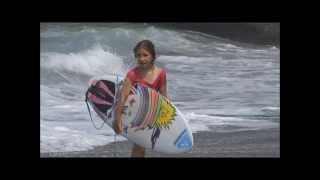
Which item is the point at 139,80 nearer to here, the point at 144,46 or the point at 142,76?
the point at 142,76

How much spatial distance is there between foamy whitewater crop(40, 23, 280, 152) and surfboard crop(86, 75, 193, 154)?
7cm

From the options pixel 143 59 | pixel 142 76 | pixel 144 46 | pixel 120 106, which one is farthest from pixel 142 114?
pixel 144 46

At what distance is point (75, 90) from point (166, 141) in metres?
0.93

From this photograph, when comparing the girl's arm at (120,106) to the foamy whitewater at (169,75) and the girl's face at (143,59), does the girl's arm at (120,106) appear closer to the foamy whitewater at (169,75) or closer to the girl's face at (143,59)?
the foamy whitewater at (169,75)

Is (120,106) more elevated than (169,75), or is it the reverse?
(169,75)

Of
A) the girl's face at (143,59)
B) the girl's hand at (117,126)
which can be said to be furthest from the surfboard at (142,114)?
the girl's face at (143,59)

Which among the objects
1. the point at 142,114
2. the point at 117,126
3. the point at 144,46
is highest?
the point at 144,46

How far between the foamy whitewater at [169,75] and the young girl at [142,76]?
0.18ft

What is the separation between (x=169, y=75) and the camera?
4.77 metres

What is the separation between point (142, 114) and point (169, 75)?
42 centimetres

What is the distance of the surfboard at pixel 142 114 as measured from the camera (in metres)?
4.75

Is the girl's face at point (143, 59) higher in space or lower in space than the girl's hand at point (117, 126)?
higher
